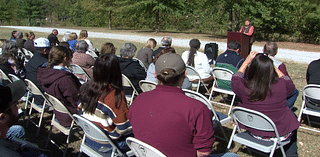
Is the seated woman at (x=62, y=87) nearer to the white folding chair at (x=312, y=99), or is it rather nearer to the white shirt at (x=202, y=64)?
the white shirt at (x=202, y=64)

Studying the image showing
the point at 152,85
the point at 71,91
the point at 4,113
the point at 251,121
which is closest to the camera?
the point at 4,113

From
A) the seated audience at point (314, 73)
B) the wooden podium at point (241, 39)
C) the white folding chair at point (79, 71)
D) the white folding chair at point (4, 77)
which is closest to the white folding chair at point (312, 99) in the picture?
the seated audience at point (314, 73)

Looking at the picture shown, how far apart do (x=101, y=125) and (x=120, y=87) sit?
45cm

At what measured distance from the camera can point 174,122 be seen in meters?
1.96

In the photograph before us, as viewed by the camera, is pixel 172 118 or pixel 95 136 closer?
pixel 172 118

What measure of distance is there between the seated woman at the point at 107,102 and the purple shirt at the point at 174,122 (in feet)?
2.10

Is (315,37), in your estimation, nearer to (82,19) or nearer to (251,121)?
(251,121)

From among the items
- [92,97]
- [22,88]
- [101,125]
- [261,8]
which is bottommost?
[101,125]

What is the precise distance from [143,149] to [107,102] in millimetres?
834

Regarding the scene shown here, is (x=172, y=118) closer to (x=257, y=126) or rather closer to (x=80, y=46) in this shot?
(x=257, y=126)

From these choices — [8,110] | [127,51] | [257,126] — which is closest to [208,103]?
[257,126]

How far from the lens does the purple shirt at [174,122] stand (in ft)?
6.41

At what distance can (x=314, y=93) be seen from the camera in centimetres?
410

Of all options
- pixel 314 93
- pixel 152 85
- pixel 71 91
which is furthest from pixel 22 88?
pixel 314 93
